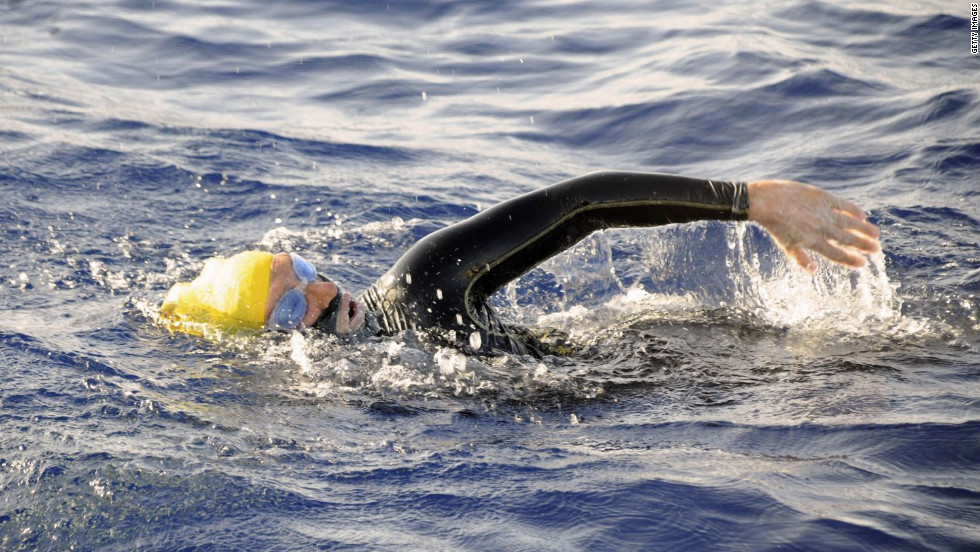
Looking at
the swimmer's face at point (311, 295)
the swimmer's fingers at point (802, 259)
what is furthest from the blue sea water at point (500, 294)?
the swimmer's fingers at point (802, 259)

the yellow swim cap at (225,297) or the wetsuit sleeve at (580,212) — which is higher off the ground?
the wetsuit sleeve at (580,212)

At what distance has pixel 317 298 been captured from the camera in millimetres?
4758

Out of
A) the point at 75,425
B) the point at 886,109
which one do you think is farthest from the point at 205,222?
the point at 886,109

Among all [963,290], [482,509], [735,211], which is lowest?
[482,509]

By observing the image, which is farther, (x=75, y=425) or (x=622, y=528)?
(x=75, y=425)

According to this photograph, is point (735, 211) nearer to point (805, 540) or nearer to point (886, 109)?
point (805, 540)

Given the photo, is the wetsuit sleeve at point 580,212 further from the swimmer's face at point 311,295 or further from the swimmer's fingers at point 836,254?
the swimmer's face at point 311,295

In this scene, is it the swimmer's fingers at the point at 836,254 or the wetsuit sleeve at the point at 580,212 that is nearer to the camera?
the swimmer's fingers at the point at 836,254

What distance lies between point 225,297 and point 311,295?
40 centimetres

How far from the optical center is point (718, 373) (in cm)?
455

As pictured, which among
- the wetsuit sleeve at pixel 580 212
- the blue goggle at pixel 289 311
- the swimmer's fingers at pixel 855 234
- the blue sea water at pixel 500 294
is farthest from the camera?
the blue goggle at pixel 289 311

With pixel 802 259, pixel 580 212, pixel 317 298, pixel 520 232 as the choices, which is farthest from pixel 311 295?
pixel 802 259

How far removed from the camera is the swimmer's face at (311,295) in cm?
471

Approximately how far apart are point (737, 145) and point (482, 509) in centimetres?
608
